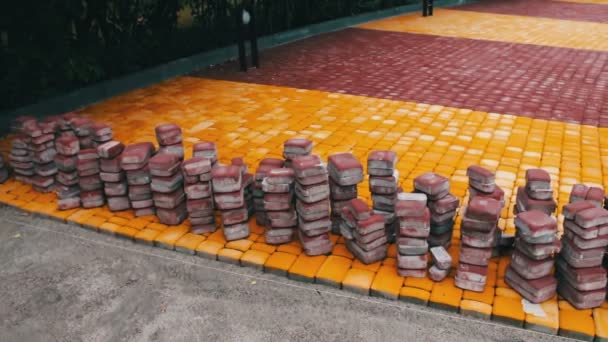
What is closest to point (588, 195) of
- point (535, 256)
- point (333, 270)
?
point (535, 256)

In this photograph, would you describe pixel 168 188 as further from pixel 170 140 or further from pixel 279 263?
pixel 279 263

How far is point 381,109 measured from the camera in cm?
864

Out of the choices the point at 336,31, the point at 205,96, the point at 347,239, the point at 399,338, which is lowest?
the point at 399,338

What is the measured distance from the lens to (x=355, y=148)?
704 centimetres

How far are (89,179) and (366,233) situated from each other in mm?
3019

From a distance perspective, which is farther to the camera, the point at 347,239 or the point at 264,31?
the point at 264,31

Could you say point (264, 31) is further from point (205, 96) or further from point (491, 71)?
point (491, 71)

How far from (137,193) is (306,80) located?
5837mm

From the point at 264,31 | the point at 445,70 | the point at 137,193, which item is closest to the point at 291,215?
the point at 137,193

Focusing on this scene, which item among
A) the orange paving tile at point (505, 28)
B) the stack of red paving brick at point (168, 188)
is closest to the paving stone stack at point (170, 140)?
the stack of red paving brick at point (168, 188)

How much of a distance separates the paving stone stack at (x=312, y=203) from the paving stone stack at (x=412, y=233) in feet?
2.17

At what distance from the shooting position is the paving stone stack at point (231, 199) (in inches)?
185

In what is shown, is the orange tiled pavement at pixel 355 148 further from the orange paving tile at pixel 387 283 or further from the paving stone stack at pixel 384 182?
the paving stone stack at pixel 384 182

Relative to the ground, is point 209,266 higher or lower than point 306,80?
lower
